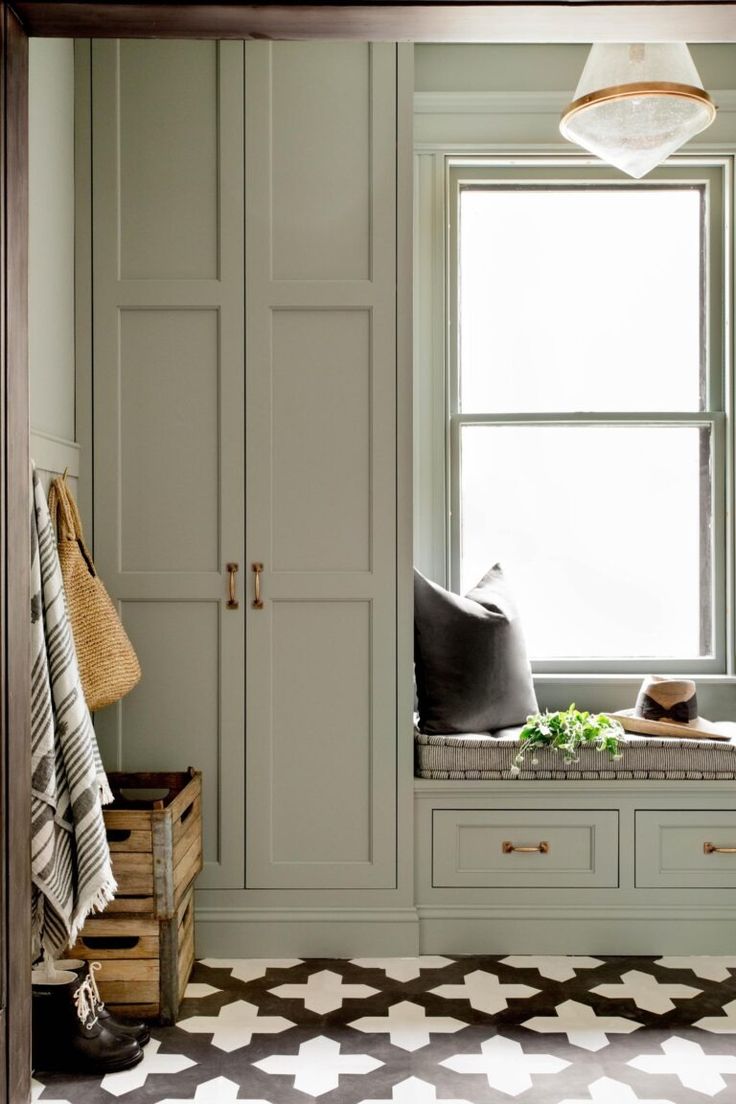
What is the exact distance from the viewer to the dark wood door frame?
4.25 ft

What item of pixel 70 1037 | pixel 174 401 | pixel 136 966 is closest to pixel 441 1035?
pixel 136 966

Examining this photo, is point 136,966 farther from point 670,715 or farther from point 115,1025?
point 670,715

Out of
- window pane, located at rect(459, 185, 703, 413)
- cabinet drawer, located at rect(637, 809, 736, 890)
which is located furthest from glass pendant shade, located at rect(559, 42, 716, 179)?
cabinet drawer, located at rect(637, 809, 736, 890)

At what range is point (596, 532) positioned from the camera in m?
3.60

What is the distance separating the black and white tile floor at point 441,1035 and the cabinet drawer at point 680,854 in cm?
23

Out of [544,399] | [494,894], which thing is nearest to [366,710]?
[494,894]

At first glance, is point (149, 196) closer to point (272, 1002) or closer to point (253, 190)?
point (253, 190)

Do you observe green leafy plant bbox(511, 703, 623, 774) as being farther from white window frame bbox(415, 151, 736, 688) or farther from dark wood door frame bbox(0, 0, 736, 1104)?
dark wood door frame bbox(0, 0, 736, 1104)

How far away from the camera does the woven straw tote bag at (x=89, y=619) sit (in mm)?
2711

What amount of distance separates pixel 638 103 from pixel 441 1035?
236 cm

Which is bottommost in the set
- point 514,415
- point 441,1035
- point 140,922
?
point 441,1035

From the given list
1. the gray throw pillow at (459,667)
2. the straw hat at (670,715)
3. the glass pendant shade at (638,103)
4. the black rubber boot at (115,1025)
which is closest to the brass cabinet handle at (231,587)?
the gray throw pillow at (459,667)

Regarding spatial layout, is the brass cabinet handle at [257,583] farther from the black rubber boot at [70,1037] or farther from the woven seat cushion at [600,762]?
the black rubber boot at [70,1037]

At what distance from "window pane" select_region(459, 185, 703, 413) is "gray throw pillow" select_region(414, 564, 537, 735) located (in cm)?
81
